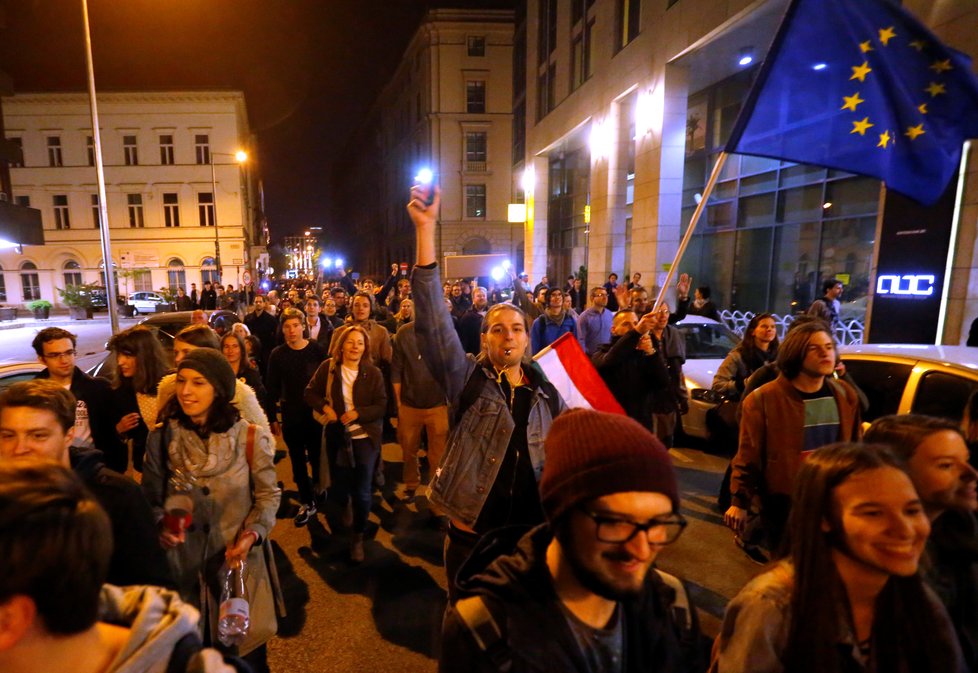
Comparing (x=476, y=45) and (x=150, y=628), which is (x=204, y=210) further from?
(x=150, y=628)

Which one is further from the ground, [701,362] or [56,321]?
[701,362]

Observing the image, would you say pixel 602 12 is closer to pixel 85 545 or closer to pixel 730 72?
pixel 730 72

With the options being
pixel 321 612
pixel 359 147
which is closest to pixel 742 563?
pixel 321 612

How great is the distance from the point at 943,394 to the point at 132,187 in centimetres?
5029

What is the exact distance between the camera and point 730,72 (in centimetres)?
1573

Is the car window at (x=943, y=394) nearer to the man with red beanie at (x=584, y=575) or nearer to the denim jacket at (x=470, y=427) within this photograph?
the denim jacket at (x=470, y=427)

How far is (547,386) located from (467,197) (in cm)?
4199

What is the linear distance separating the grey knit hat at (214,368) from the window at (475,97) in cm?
4357

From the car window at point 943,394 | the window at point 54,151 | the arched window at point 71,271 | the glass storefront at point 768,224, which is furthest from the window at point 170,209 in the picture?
the car window at point 943,394

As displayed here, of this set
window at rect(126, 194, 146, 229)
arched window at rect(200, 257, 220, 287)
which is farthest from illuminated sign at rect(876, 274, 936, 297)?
window at rect(126, 194, 146, 229)

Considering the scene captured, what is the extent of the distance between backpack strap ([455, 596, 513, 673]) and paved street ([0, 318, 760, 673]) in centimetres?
248

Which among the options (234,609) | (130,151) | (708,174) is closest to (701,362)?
(234,609)

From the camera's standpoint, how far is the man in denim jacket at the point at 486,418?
2527 millimetres

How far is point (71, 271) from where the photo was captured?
136 feet
